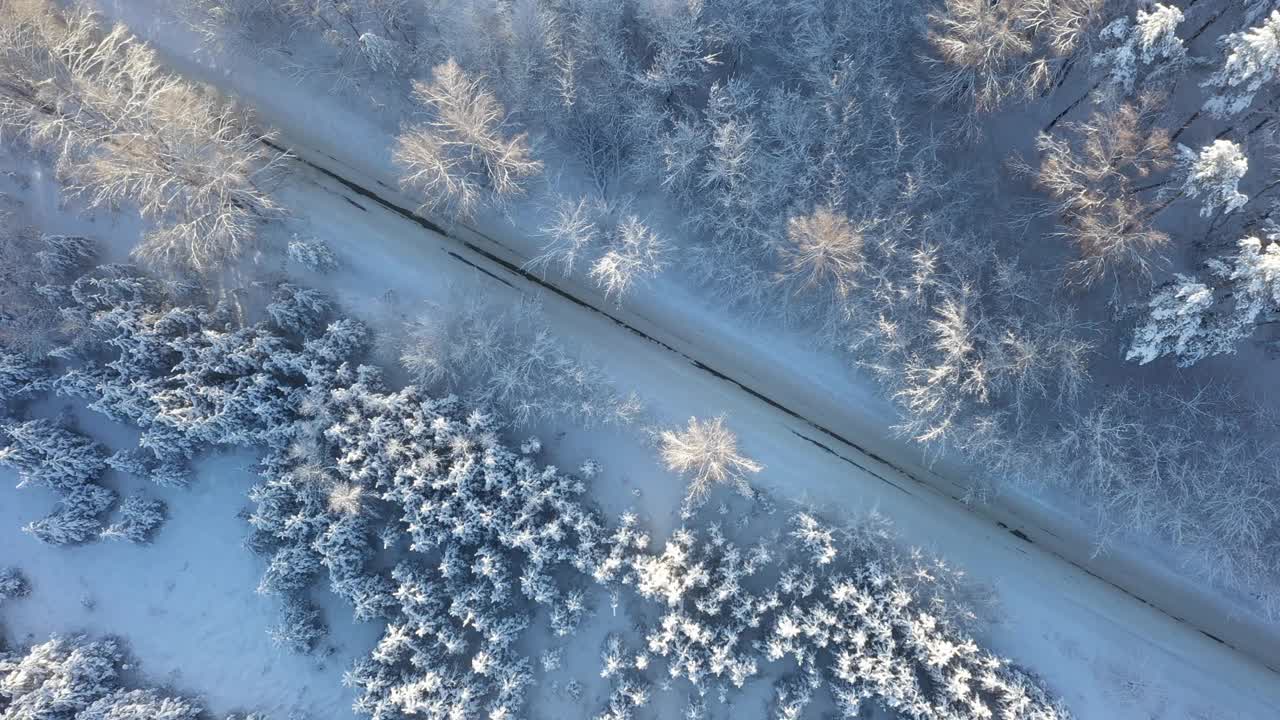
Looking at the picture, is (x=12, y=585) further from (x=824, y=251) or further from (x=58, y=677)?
(x=824, y=251)


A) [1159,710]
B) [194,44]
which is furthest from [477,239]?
[1159,710]

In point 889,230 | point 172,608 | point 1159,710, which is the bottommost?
point 172,608

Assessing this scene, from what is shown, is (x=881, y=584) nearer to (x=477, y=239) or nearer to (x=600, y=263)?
(x=600, y=263)

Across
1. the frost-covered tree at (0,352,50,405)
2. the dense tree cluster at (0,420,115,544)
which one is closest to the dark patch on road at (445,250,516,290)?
the dense tree cluster at (0,420,115,544)

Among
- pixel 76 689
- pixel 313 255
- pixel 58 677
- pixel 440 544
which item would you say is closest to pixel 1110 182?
pixel 440 544

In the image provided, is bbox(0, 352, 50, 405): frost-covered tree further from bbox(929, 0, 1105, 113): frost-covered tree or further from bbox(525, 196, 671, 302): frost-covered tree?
bbox(929, 0, 1105, 113): frost-covered tree

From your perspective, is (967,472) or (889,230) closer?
(889,230)

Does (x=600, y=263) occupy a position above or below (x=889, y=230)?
below
